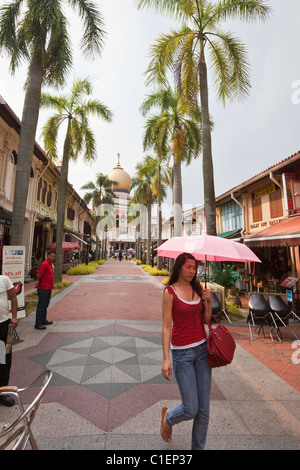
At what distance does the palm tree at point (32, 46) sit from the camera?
24.4 feet

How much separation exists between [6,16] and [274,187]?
11.9 m

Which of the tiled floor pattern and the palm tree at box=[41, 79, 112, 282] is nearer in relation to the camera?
the tiled floor pattern

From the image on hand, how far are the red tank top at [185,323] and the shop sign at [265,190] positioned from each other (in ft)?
35.6

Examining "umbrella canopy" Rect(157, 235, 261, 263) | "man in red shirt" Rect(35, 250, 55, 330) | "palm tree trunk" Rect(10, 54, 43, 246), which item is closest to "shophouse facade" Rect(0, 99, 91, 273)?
"palm tree trunk" Rect(10, 54, 43, 246)

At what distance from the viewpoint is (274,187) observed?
37.1ft

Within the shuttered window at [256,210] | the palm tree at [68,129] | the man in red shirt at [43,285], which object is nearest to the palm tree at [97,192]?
the palm tree at [68,129]

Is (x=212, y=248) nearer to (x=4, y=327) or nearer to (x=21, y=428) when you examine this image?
(x=21, y=428)

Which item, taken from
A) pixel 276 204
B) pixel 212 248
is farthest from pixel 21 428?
pixel 276 204

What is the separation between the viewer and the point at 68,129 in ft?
45.5

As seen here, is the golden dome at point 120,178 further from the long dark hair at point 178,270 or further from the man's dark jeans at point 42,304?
the long dark hair at point 178,270

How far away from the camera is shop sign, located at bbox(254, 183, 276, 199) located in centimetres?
1145

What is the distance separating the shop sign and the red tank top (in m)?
10.8

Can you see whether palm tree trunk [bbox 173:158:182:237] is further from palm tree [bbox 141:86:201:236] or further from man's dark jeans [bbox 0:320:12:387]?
man's dark jeans [bbox 0:320:12:387]
